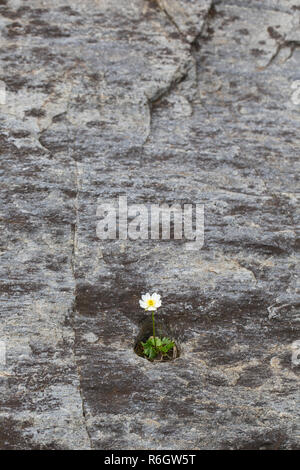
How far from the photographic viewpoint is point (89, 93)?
4715 millimetres

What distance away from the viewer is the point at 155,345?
11.3 feet

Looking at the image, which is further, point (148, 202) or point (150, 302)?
point (148, 202)

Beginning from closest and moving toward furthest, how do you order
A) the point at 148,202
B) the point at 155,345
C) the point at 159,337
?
the point at 155,345, the point at 159,337, the point at 148,202

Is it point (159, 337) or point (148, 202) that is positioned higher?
point (148, 202)

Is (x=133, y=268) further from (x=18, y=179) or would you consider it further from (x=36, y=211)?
(x=18, y=179)

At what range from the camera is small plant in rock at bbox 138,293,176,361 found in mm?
3448

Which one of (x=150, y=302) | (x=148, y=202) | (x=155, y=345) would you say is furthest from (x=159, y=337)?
(x=148, y=202)

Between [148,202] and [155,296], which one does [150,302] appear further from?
[148,202]

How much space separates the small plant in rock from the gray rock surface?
0.31 feet

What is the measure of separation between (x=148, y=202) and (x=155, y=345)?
1.08 m

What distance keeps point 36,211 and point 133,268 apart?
75cm

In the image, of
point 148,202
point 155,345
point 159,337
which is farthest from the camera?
point 148,202

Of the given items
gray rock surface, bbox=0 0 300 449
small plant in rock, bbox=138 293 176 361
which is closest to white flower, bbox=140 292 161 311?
small plant in rock, bbox=138 293 176 361
